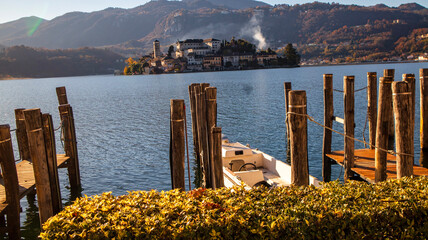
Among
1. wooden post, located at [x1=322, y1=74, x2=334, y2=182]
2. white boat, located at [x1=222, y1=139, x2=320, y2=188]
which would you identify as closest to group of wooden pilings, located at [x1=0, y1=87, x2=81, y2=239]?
white boat, located at [x1=222, y1=139, x2=320, y2=188]

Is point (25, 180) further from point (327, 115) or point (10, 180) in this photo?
point (327, 115)

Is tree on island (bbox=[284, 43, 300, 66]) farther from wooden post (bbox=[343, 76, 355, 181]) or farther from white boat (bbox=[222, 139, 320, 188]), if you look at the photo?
wooden post (bbox=[343, 76, 355, 181])

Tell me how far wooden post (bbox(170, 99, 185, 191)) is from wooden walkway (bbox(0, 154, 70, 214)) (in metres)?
4.37

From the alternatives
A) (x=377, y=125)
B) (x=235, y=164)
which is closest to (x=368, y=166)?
(x=377, y=125)

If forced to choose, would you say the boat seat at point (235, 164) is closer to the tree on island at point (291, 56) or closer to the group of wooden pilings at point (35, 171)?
the group of wooden pilings at point (35, 171)

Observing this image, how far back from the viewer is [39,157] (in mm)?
9375

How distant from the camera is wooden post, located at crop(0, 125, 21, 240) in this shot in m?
8.99

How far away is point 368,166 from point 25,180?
1118cm

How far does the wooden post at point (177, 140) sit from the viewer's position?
922cm

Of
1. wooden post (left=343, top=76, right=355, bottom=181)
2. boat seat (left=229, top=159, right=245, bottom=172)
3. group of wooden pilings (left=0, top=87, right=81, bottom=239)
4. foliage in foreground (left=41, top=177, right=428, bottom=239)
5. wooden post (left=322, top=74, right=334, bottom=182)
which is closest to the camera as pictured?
foliage in foreground (left=41, top=177, right=428, bottom=239)

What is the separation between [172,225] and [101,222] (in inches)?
43.0

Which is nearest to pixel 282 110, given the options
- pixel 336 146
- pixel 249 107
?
pixel 249 107

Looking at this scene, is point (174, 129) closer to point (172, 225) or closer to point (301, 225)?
point (172, 225)

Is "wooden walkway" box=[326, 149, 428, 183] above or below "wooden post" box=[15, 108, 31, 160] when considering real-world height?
below
